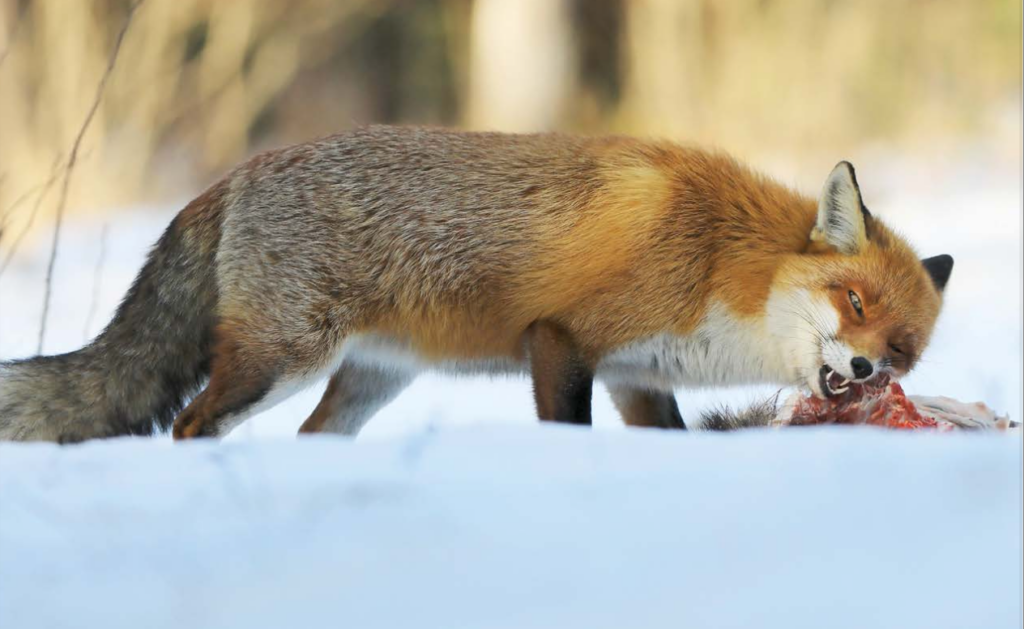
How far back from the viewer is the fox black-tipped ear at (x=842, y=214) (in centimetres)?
364

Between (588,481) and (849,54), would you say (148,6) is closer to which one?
(849,54)

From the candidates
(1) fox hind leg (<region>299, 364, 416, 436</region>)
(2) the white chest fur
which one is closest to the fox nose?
(2) the white chest fur

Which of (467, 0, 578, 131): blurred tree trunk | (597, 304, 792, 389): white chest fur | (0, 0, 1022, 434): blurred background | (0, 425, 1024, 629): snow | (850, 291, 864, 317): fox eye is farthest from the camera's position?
(467, 0, 578, 131): blurred tree trunk

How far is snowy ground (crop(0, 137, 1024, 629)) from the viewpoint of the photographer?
6.82ft

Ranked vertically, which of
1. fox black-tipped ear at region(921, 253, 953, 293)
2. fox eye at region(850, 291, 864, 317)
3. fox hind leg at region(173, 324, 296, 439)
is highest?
fox black-tipped ear at region(921, 253, 953, 293)

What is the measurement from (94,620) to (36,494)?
0.32 m

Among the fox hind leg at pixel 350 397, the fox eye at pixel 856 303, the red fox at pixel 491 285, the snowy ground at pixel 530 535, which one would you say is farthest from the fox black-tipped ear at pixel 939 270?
the fox hind leg at pixel 350 397

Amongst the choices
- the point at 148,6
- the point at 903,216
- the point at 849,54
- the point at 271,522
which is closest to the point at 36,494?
the point at 271,522

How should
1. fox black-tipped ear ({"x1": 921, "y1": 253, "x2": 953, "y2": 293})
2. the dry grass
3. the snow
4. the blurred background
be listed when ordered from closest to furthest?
the snow → fox black-tipped ear ({"x1": 921, "y1": 253, "x2": 953, "y2": 293}) → the blurred background → the dry grass

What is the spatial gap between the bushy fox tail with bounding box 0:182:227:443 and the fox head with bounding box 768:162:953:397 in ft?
6.52

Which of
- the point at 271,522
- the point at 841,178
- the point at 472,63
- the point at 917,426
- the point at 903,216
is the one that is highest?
the point at 472,63

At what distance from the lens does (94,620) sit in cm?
214

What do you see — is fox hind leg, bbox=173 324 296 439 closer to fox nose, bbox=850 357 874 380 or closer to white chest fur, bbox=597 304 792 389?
white chest fur, bbox=597 304 792 389

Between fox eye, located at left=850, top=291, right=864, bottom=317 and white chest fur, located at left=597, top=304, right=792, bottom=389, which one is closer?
fox eye, located at left=850, top=291, right=864, bottom=317
